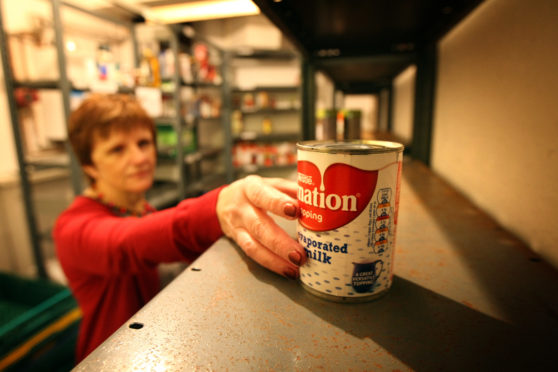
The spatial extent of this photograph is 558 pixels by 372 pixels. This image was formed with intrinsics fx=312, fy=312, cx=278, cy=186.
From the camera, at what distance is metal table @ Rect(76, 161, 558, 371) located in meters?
0.30

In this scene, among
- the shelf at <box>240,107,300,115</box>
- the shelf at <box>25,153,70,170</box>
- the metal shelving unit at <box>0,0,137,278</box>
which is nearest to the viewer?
the metal shelving unit at <box>0,0,137,278</box>

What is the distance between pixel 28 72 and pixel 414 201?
3.11 m

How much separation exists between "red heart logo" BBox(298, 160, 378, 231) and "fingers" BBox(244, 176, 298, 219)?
5cm

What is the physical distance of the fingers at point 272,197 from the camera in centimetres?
43

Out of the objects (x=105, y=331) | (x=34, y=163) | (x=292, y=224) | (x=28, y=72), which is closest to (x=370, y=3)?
(x=292, y=224)

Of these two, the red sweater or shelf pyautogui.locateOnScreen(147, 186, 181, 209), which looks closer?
the red sweater

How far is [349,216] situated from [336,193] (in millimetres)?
30

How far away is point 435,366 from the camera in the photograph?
0.95 ft

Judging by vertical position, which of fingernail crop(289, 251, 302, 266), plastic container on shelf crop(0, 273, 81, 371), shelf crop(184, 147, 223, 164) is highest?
fingernail crop(289, 251, 302, 266)

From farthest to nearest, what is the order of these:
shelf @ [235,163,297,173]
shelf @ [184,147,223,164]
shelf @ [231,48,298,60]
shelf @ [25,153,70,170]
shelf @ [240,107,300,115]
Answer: shelf @ [235,163,297,173] < shelf @ [240,107,300,115] < shelf @ [231,48,298,60] < shelf @ [184,147,223,164] < shelf @ [25,153,70,170]

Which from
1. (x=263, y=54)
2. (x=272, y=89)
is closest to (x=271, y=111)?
(x=272, y=89)

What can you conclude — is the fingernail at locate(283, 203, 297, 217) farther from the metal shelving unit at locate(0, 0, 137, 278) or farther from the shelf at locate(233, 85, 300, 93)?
the shelf at locate(233, 85, 300, 93)

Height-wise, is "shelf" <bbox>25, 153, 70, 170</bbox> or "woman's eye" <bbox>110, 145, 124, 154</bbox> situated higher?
"woman's eye" <bbox>110, 145, 124, 154</bbox>

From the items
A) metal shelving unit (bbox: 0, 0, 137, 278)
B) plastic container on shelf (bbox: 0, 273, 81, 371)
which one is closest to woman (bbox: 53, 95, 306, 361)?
plastic container on shelf (bbox: 0, 273, 81, 371)
